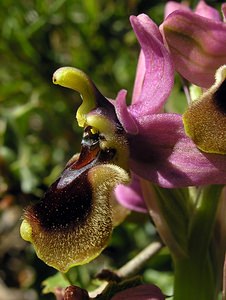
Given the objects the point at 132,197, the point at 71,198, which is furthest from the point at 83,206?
the point at 132,197

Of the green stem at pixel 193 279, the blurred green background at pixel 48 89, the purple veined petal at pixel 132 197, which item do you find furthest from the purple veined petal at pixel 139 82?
the blurred green background at pixel 48 89

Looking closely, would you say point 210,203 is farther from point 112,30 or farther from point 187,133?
point 112,30

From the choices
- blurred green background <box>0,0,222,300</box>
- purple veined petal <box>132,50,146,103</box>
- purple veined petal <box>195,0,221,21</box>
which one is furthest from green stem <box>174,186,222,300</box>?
blurred green background <box>0,0,222,300</box>

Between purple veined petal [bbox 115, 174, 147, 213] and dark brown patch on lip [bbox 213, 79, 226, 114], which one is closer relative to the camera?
dark brown patch on lip [bbox 213, 79, 226, 114]

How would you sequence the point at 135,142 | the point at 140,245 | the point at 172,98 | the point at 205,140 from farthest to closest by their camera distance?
the point at 140,245 → the point at 172,98 → the point at 135,142 → the point at 205,140

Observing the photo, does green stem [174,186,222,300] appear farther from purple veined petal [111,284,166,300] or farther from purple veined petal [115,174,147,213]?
purple veined petal [115,174,147,213]

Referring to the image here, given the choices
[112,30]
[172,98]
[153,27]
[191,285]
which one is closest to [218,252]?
[191,285]
